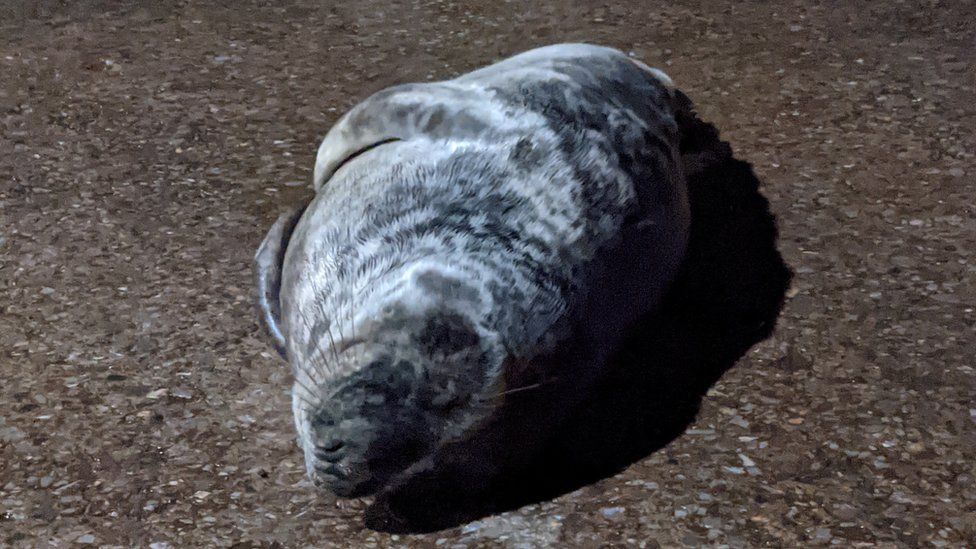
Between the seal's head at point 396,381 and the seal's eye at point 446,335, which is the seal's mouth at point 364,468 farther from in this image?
the seal's eye at point 446,335

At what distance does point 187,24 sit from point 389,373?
9.18ft

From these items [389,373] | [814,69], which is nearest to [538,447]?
[389,373]

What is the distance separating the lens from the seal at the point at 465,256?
1950mm

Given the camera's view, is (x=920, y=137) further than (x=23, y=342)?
Yes

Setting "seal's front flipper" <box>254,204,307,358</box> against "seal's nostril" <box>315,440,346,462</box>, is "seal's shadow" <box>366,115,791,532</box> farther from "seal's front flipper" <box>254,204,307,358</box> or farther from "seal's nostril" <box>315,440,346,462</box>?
"seal's front flipper" <box>254,204,307,358</box>

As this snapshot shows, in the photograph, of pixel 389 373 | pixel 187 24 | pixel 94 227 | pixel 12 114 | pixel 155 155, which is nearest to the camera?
pixel 389 373

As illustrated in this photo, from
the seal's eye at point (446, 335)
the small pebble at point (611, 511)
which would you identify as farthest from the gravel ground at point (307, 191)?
the seal's eye at point (446, 335)

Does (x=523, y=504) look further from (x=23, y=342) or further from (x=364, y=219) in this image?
(x=23, y=342)

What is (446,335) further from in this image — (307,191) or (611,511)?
(307,191)

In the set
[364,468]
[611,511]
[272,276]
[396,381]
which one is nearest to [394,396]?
[396,381]

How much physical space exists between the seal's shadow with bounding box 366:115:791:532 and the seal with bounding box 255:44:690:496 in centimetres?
13

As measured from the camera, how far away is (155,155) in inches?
135

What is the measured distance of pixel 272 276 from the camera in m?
2.61

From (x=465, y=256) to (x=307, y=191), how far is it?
1.31 metres
